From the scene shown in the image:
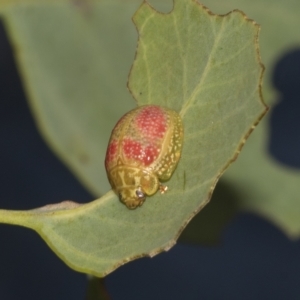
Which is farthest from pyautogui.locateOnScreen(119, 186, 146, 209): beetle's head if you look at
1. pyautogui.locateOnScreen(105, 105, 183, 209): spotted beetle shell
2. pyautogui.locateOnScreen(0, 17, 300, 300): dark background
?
pyautogui.locateOnScreen(0, 17, 300, 300): dark background

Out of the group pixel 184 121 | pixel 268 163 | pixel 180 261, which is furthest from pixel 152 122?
pixel 180 261

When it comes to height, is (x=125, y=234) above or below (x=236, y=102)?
below

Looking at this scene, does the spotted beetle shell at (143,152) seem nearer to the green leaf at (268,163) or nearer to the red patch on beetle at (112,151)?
the red patch on beetle at (112,151)

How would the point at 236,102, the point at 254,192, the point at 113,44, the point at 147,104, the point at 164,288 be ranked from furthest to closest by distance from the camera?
the point at 164,288 → the point at 113,44 → the point at 254,192 → the point at 147,104 → the point at 236,102

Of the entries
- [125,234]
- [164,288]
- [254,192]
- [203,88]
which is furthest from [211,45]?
[164,288]

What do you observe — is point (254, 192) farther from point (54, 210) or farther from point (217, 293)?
point (217, 293)

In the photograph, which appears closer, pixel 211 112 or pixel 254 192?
pixel 211 112

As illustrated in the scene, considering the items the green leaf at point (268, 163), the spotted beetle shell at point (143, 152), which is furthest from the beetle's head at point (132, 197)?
the green leaf at point (268, 163)
